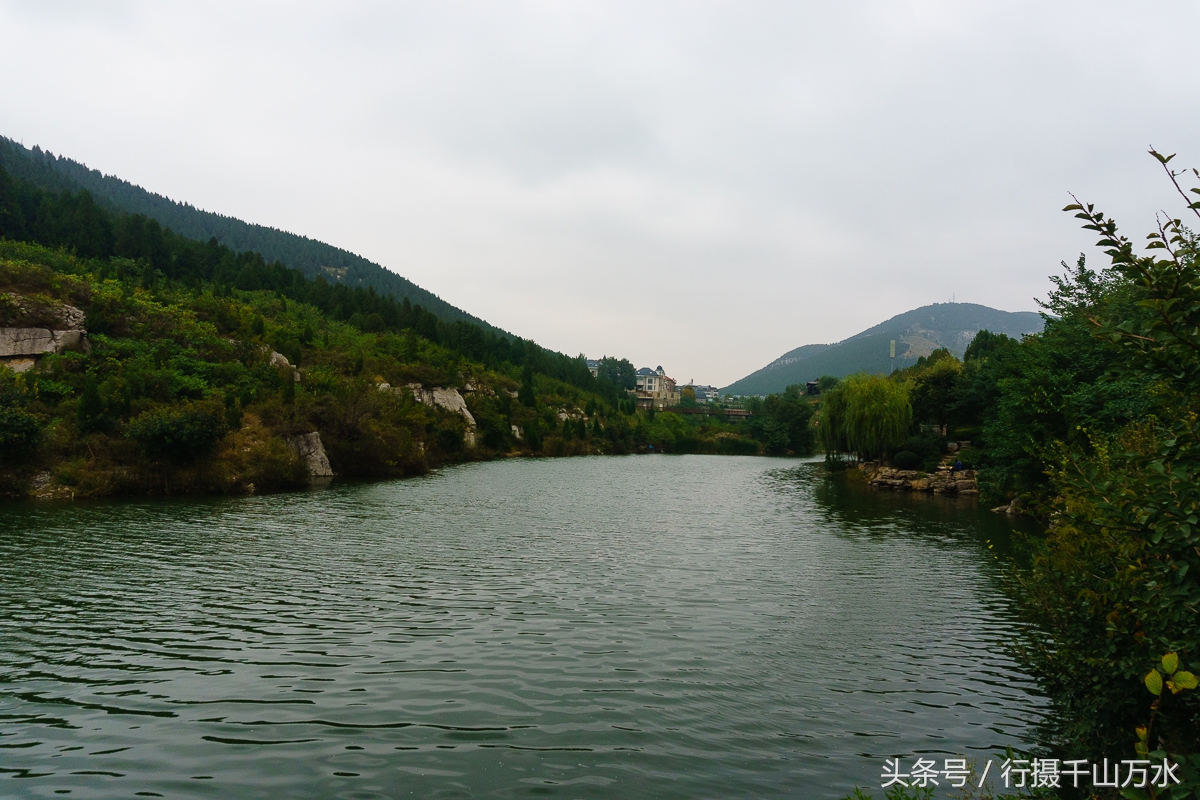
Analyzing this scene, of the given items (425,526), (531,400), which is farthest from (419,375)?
(425,526)

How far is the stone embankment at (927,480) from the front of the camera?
43250 millimetres

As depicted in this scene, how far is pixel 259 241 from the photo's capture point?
182625 mm

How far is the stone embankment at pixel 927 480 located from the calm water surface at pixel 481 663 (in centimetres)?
2121

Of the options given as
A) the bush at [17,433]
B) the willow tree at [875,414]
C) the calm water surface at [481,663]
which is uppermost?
the willow tree at [875,414]

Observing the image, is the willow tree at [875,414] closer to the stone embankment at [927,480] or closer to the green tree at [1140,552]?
the stone embankment at [927,480]

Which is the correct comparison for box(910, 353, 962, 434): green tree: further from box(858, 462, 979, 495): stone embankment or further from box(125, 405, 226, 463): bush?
box(125, 405, 226, 463): bush

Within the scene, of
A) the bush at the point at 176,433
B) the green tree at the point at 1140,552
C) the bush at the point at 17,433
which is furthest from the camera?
the bush at the point at 176,433

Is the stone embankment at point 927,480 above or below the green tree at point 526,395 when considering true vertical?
below

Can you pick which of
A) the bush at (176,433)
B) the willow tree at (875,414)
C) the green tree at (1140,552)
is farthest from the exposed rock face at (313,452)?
the green tree at (1140,552)

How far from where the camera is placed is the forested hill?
15650cm

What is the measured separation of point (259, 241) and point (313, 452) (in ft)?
531

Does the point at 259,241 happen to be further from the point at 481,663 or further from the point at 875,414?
the point at 481,663

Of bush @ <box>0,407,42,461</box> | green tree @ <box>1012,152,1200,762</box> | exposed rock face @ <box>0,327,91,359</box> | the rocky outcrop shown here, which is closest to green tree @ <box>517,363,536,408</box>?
the rocky outcrop

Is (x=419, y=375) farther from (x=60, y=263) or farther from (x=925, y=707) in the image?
(x=925, y=707)
